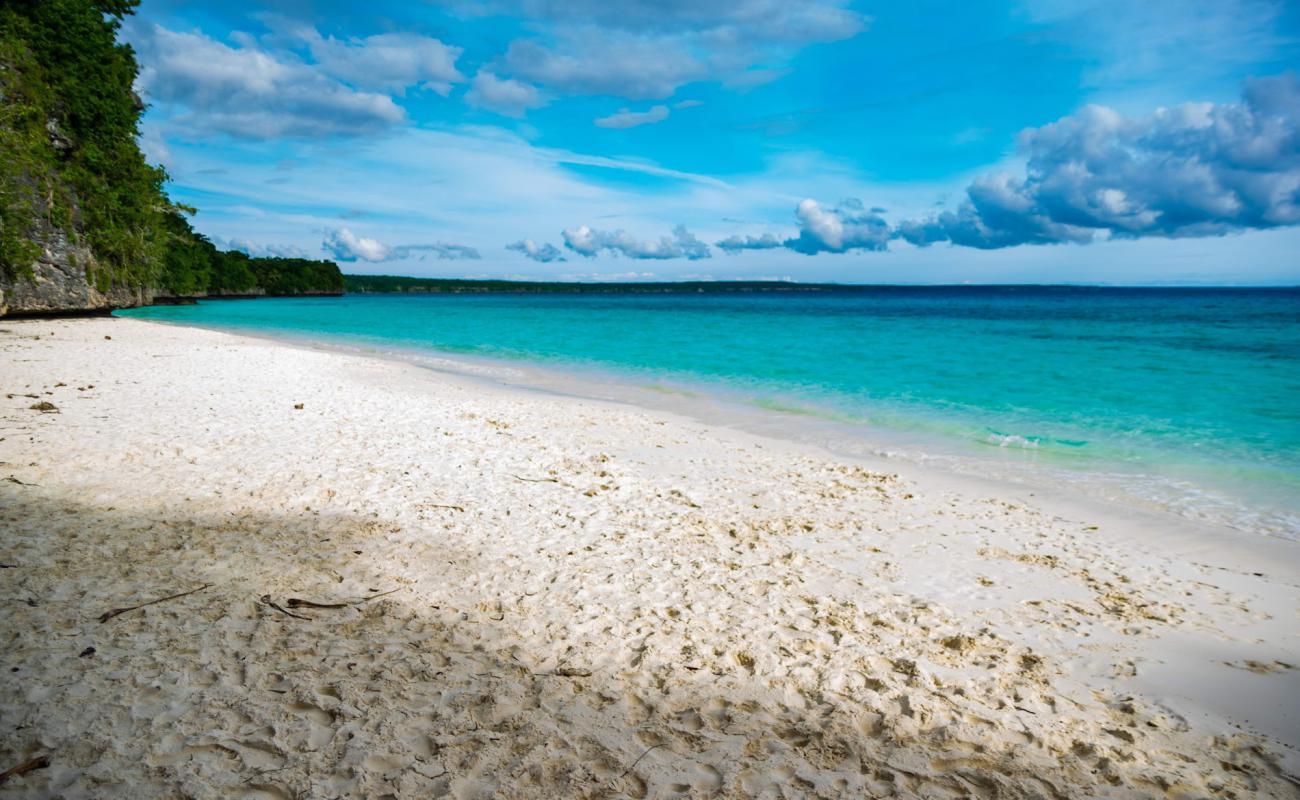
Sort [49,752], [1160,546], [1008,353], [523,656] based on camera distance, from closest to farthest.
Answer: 1. [49,752]
2. [523,656]
3. [1160,546]
4. [1008,353]

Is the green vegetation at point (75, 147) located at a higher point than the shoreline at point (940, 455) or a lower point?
higher

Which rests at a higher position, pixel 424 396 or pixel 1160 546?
pixel 424 396

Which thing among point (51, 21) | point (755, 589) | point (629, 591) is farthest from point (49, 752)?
point (51, 21)

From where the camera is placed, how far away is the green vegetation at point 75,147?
2247 centimetres

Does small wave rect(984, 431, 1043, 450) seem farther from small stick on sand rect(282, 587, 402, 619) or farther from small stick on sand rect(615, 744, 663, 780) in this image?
small stick on sand rect(282, 587, 402, 619)

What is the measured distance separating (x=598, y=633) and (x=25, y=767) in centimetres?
266

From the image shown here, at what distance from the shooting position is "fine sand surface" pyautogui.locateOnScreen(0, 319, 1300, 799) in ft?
9.30

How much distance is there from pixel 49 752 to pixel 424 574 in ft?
7.73

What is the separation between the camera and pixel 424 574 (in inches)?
190

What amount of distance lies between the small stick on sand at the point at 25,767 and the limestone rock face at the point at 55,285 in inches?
1134

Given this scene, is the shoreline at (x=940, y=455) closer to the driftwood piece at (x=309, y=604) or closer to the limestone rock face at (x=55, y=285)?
the driftwood piece at (x=309, y=604)

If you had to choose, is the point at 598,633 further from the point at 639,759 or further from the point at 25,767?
the point at 25,767

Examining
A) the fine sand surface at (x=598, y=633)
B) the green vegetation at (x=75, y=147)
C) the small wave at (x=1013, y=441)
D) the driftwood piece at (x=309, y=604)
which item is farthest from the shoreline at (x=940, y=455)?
the green vegetation at (x=75, y=147)

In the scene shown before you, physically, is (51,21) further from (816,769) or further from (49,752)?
(816,769)
